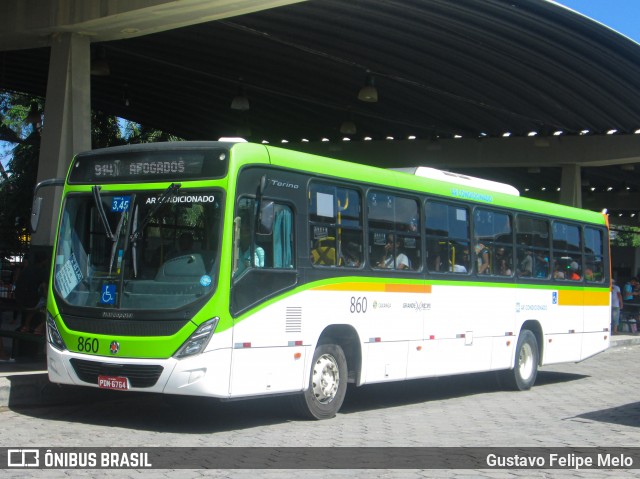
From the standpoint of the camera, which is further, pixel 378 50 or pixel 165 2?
pixel 378 50

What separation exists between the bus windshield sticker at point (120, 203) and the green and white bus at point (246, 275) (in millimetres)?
15

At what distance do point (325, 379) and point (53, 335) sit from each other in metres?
3.19

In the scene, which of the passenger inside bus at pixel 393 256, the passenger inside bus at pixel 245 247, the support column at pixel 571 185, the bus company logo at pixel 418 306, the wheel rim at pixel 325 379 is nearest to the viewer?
the passenger inside bus at pixel 245 247

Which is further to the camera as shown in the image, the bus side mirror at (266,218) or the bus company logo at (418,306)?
the bus company logo at (418,306)

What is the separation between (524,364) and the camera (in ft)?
53.9

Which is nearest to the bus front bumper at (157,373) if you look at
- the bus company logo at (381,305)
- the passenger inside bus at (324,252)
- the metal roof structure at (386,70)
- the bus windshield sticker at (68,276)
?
the bus windshield sticker at (68,276)

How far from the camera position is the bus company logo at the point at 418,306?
43.2ft

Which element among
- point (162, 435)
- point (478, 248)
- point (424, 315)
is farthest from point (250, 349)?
point (478, 248)

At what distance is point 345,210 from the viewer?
12.1 m

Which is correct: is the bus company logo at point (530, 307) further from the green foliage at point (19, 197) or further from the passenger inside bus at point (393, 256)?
the green foliage at point (19, 197)

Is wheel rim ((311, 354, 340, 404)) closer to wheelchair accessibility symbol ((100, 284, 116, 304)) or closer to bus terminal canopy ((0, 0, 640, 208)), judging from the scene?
wheelchair accessibility symbol ((100, 284, 116, 304))

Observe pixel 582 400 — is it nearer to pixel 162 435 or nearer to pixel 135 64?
pixel 162 435

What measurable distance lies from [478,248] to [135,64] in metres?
13.8

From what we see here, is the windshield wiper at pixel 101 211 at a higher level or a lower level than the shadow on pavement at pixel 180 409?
higher
